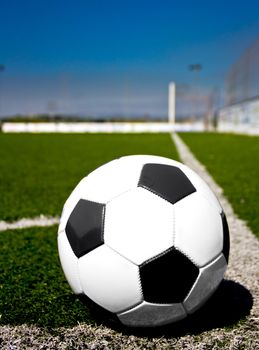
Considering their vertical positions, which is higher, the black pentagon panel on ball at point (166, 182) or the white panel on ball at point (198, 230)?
the black pentagon panel on ball at point (166, 182)

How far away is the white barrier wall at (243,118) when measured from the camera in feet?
90.8

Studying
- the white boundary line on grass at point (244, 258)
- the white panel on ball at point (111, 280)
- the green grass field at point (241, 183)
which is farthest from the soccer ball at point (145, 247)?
the green grass field at point (241, 183)

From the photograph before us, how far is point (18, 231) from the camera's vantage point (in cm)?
404

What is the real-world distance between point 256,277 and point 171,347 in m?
1.08

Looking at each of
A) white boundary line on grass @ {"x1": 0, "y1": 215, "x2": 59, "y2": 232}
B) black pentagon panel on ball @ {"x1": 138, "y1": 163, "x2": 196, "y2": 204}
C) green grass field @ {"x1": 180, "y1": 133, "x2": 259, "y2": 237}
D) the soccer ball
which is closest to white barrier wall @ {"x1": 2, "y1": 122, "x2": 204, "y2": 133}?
green grass field @ {"x1": 180, "y1": 133, "x2": 259, "y2": 237}

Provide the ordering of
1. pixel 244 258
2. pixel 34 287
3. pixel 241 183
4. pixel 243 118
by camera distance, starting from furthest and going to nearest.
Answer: pixel 243 118, pixel 241 183, pixel 244 258, pixel 34 287

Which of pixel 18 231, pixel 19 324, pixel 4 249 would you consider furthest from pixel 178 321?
pixel 18 231

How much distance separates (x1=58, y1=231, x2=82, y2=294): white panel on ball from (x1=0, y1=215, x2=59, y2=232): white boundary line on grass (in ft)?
6.81

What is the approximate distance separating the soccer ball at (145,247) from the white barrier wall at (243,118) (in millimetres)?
26255

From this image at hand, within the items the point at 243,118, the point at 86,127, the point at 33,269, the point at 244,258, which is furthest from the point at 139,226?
the point at 86,127

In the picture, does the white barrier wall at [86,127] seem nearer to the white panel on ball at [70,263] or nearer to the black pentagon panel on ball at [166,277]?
the white panel on ball at [70,263]

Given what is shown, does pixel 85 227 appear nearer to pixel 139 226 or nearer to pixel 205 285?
pixel 139 226

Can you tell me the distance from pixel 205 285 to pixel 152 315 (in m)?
0.30

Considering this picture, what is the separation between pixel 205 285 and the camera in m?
2.06
